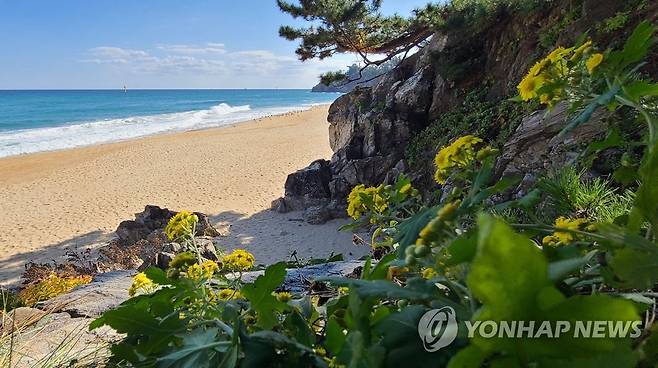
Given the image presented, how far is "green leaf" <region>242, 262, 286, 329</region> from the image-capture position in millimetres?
580

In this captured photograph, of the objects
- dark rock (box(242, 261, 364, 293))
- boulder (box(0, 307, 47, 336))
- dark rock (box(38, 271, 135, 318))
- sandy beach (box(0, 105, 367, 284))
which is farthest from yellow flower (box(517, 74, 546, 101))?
sandy beach (box(0, 105, 367, 284))

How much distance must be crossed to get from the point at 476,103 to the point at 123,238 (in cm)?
696

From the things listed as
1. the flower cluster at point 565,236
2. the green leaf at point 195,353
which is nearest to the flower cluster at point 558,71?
the flower cluster at point 565,236

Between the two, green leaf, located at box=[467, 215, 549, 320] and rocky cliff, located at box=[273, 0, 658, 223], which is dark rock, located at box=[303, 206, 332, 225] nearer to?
rocky cliff, located at box=[273, 0, 658, 223]

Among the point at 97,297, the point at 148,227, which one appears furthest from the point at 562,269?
the point at 148,227

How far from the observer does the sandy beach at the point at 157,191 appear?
839cm

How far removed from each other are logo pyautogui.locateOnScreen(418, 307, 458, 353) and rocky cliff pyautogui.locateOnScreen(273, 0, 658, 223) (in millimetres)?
4566

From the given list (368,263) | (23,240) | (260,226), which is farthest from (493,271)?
(23,240)

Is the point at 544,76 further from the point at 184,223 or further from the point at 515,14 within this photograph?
the point at 515,14

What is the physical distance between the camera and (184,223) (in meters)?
1.23

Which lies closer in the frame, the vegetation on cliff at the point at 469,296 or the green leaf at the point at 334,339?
the vegetation on cliff at the point at 469,296

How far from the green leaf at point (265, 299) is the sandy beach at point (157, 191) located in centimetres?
628

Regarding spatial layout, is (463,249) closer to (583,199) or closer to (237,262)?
(237,262)

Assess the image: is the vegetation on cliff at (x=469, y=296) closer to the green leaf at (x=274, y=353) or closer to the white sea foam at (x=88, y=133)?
the green leaf at (x=274, y=353)
